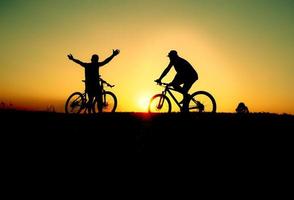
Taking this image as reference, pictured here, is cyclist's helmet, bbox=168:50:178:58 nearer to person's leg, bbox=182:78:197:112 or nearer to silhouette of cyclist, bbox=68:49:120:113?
person's leg, bbox=182:78:197:112

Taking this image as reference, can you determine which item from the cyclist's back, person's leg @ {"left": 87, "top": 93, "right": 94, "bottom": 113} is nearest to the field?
the cyclist's back

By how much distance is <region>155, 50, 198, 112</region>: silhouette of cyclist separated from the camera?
13.9 metres

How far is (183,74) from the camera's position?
13.9 metres

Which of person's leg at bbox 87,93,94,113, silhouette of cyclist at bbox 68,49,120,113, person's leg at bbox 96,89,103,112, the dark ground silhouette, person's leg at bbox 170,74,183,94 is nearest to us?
the dark ground silhouette

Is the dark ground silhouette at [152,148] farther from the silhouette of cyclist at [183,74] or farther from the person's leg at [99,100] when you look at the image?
the person's leg at [99,100]

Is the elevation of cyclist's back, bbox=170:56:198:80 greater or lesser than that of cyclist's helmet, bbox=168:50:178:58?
lesser

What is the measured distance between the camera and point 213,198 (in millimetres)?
6980

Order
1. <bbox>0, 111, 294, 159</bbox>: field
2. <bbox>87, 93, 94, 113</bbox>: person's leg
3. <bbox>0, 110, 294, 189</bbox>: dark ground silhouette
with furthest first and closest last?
<bbox>87, 93, 94, 113</bbox>: person's leg
<bbox>0, 111, 294, 159</bbox>: field
<bbox>0, 110, 294, 189</bbox>: dark ground silhouette

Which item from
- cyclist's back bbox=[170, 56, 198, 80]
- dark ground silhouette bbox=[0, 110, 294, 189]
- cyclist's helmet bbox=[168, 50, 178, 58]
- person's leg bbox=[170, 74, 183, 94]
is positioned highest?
cyclist's helmet bbox=[168, 50, 178, 58]

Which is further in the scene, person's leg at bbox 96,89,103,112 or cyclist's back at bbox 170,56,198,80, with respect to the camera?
person's leg at bbox 96,89,103,112

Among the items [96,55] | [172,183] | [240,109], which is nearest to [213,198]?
[172,183]

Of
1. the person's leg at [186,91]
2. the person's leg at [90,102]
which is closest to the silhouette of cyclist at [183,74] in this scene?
the person's leg at [186,91]

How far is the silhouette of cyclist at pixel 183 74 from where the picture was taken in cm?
1385

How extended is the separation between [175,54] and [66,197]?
8099mm
